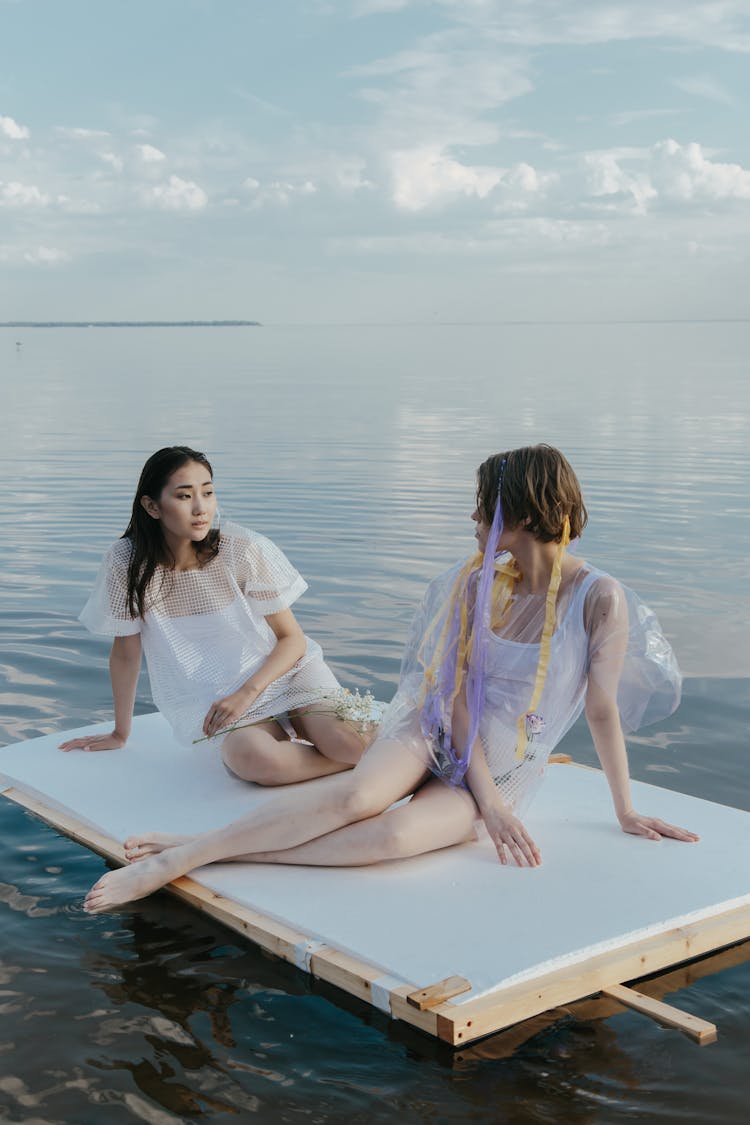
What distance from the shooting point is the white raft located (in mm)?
3633

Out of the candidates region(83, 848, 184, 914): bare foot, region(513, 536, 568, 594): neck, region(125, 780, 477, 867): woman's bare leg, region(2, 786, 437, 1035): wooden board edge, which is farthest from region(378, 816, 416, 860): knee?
region(513, 536, 568, 594): neck

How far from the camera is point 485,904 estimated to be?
159 inches

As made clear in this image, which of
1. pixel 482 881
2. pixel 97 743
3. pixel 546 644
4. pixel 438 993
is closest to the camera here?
pixel 438 993

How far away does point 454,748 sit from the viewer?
14.7ft

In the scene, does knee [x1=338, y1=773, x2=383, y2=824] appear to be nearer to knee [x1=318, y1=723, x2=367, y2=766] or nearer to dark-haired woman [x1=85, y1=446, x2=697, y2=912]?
dark-haired woman [x1=85, y1=446, x2=697, y2=912]

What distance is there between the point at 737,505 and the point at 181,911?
1099 centimetres

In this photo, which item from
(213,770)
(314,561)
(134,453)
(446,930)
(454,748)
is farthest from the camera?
(134,453)

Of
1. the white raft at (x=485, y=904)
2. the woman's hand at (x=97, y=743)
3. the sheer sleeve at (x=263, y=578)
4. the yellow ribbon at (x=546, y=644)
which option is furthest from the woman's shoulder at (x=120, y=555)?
the yellow ribbon at (x=546, y=644)

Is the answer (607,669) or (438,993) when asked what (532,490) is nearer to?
(607,669)

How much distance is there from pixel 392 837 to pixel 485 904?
1.32ft

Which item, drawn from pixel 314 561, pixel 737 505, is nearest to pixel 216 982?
pixel 314 561

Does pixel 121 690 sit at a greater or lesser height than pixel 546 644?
lesser

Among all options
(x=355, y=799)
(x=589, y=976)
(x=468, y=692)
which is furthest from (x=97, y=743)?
(x=589, y=976)

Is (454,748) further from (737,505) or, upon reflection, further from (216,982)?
(737,505)
